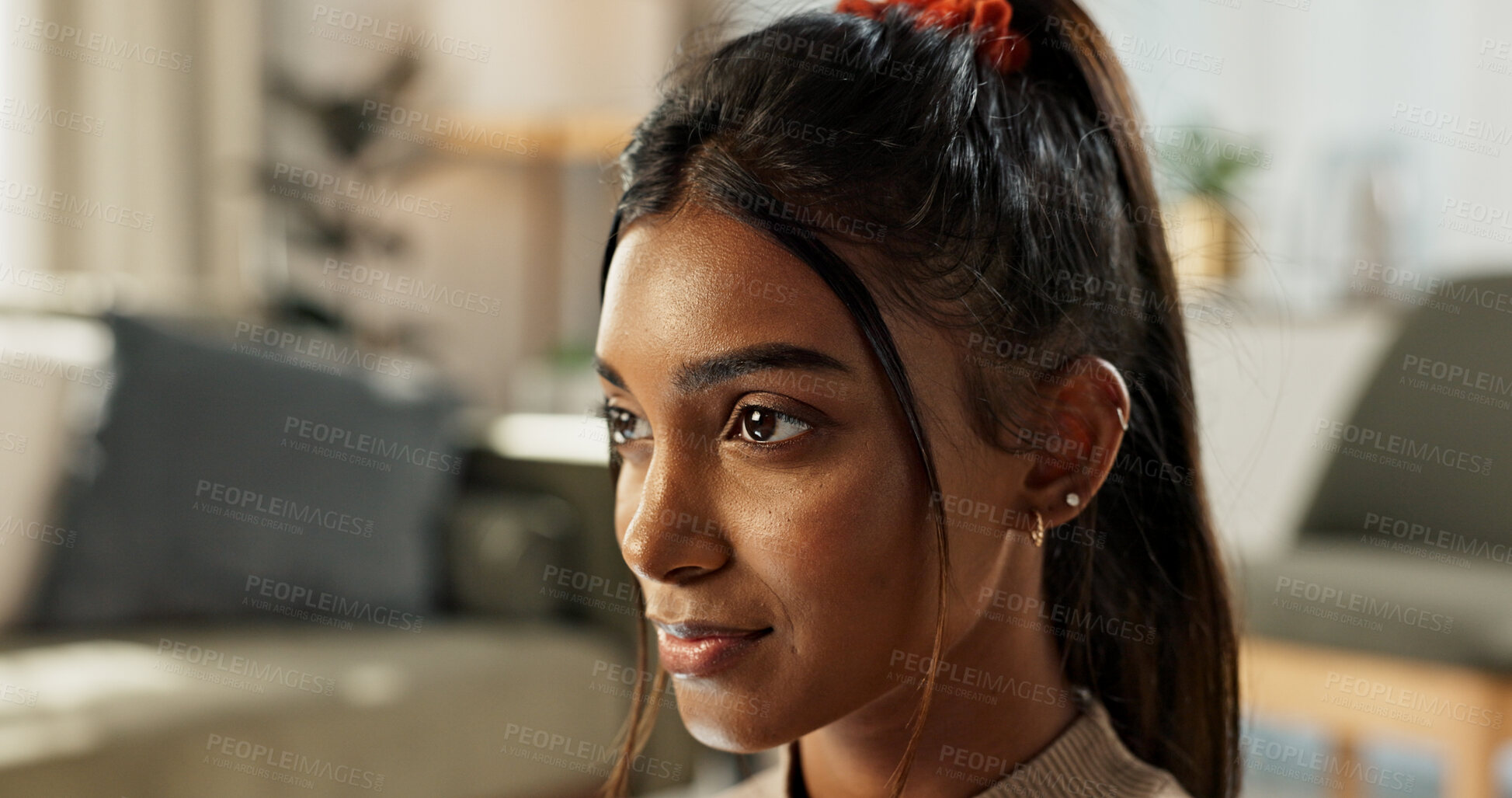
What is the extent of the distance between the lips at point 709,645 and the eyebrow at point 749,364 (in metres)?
0.13

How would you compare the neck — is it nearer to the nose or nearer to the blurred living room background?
the nose

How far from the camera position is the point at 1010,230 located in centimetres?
76

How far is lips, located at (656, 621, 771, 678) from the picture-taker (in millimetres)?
712

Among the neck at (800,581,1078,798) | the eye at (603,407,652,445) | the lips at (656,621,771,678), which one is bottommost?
the neck at (800,581,1078,798)

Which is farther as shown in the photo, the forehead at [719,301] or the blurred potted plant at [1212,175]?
the blurred potted plant at [1212,175]

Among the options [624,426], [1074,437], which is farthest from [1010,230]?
[624,426]

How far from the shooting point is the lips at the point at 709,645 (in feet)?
2.34

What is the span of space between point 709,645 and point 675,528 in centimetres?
7

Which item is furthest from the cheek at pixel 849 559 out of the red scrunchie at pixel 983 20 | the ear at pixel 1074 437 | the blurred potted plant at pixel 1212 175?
the blurred potted plant at pixel 1212 175

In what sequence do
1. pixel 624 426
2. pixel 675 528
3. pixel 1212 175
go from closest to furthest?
pixel 675 528, pixel 624 426, pixel 1212 175

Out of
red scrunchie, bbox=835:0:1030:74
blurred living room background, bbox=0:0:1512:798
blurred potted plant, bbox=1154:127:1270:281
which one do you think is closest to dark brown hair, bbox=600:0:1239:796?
red scrunchie, bbox=835:0:1030:74

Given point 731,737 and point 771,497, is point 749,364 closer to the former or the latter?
point 771,497

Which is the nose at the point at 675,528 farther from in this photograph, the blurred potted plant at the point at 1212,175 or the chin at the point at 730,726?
the blurred potted plant at the point at 1212,175

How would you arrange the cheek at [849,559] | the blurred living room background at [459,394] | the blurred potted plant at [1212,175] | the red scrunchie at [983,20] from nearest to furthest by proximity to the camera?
1. the cheek at [849,559]
2. the red scrunchie at [983,20]
3. the blurred living room background at [459,394]
4. the blurred potted plant at [1212,175]
